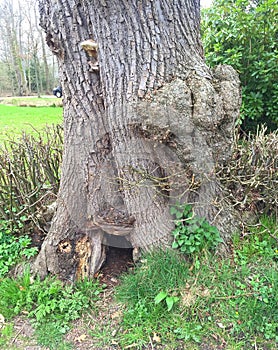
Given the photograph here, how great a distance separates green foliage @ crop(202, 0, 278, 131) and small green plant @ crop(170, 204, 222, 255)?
97.8 inches

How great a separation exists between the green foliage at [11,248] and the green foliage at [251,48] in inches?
132

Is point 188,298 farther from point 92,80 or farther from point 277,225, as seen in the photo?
point 92,80

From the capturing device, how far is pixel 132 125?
86.0 inches

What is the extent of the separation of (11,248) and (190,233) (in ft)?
5.69

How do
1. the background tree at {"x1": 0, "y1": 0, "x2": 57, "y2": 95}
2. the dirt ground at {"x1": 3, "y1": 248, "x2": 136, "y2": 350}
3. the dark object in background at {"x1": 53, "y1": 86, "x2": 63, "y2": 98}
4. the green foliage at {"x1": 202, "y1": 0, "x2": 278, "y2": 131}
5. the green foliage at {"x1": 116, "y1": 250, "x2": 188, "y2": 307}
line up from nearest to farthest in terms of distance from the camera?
the dirt ground at {"x1": 3, "y1": 248, "x2": 136, "y2": 350}
the green foliage at {"x1": 116, "y1": 250, "x2": 188, "y2": 307}
the dark object in background at {"x1": 53, "y1": 86, "x2": 63, "y2": 98}
the green foliage at {"x1": 202, "y1": 0, "x2": 278, "y2": 131}
the background tree at {"x1": 0, "y1": 0, "x2": 57, "y2": 95}

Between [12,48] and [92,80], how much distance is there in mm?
27846

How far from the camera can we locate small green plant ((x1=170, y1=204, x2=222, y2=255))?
2.42 m

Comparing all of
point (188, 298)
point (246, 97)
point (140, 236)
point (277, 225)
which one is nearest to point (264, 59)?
point (246, 97)

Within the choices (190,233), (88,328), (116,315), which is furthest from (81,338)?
(190,233)

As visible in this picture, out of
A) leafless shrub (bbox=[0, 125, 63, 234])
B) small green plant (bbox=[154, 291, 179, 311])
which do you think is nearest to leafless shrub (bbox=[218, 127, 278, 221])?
small green plant (bbox=[154, 291, 179, 311])

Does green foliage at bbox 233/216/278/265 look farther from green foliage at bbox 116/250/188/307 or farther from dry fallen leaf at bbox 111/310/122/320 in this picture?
dry fallen leaf at bbox 111/310/122/320

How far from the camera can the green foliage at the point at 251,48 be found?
13.6 ft

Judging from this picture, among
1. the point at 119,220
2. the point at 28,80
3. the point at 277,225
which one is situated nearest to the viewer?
the point at 119,220

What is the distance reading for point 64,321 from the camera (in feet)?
7.58
